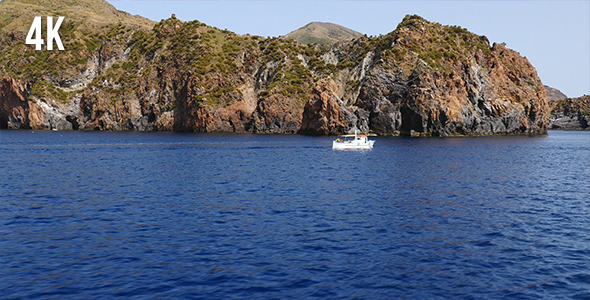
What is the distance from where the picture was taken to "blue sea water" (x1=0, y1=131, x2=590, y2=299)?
20.2m

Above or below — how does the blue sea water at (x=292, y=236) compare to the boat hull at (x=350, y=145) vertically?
below

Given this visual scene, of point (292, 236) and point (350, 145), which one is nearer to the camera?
point (292, 236)

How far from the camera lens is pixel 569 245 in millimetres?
26812

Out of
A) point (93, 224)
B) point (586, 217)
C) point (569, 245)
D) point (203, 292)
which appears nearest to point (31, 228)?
point (93, 224)

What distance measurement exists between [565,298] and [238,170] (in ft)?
165

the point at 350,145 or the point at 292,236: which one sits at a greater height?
the point at 350,145

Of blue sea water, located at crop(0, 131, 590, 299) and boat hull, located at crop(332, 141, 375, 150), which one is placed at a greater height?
boat hull, located at crop(332, 141, 375, 150)

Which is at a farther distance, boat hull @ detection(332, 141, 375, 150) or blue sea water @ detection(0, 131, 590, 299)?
boat hull @ detection(332, 141, 375, 150)

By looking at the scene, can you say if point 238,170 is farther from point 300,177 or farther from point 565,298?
point 565,298

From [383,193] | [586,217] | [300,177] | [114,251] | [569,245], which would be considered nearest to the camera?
[114,251]

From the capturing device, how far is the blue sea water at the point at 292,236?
2020 centimetres

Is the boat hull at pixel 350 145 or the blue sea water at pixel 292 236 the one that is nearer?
the blue sea water at pixel 292 236

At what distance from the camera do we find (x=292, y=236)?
28484mm

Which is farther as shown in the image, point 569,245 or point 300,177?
point 300,177
